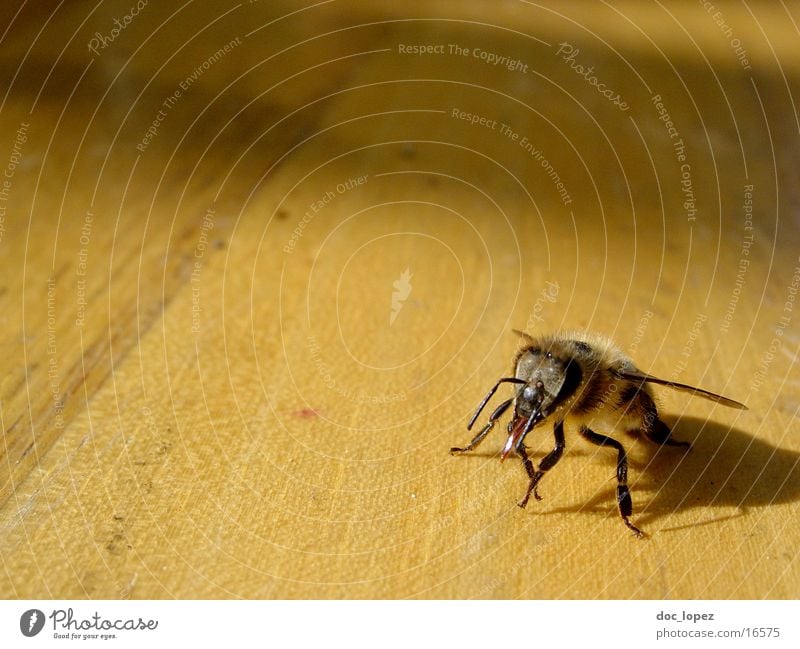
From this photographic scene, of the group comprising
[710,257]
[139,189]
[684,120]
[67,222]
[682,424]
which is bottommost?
[67,222]

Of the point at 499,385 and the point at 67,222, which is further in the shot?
the point at 67,222

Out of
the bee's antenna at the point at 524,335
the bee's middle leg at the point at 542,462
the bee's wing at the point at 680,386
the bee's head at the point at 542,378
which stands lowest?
the bee's middle leg at the point at 542,462

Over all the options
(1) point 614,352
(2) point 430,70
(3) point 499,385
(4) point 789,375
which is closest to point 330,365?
(3) point 499,385

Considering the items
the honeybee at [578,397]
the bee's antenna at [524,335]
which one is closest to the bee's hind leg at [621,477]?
the honeybee at [578,397]

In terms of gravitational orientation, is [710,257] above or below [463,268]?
above

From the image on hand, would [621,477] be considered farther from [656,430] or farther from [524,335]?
[524,335]

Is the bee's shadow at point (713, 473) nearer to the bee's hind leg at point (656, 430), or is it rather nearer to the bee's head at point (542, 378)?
the bee's hind leg at point (656, 430)

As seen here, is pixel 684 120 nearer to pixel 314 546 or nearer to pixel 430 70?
pixel 430 70
